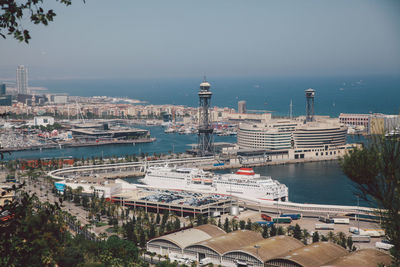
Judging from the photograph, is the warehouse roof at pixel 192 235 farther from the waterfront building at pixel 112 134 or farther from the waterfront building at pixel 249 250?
the waterfront building at pixel 112 134

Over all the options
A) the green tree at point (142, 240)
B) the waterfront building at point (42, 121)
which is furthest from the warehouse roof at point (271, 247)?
the waterfront building at point (42, 121)

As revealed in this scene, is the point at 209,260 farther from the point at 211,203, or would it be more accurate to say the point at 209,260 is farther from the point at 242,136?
the point at 242,136

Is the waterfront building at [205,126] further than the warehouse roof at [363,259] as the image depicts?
Yes

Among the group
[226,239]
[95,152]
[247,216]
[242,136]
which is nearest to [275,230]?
[226,239]

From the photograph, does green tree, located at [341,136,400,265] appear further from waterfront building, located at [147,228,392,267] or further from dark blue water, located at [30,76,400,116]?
dark blue water, located at [30,76,400,116]

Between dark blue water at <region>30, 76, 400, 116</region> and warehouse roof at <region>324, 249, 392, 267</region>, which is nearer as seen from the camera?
warehouse roof at <region>324, 249, 392, 267</region>

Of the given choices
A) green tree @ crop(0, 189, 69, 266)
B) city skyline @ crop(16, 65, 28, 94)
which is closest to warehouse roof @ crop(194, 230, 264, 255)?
green tree @ crop(0, 189, 69, 266)

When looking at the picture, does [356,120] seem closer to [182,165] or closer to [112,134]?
[112,134]
